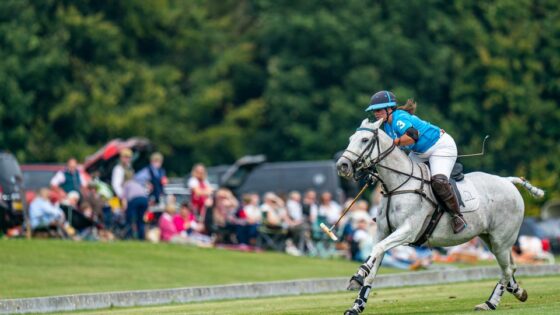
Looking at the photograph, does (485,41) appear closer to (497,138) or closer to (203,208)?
A: (497,138)

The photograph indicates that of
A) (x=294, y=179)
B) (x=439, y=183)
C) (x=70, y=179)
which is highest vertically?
(x=439, y=183)

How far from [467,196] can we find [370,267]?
6.67ft

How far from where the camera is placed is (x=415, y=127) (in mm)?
14859

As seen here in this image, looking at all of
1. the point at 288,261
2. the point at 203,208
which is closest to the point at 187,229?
the point at 203,208

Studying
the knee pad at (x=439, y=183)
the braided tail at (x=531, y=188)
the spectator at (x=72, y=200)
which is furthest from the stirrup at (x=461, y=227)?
the spectator at (x=72, y=200)

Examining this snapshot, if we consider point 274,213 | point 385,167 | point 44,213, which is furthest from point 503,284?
point 274,213

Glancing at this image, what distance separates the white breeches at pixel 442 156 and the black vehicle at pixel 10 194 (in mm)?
10574

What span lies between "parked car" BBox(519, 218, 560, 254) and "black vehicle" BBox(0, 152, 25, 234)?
51.4 feet

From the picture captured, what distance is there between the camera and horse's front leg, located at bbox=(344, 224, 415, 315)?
13.4 m

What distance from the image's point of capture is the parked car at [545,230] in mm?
35656

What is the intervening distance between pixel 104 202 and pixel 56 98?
61.2 feet

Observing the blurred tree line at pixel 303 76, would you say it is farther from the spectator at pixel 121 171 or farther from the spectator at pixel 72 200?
the spectator at pixel 72 200

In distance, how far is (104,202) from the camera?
2619 centimetres

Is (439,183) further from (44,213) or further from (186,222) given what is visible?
(186,222)
